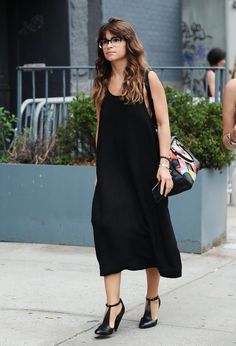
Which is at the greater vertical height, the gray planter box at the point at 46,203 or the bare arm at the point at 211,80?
the bare arm at the point at 211,80

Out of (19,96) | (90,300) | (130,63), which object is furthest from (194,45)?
(130,63)

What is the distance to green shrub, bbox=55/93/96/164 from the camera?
7695mm

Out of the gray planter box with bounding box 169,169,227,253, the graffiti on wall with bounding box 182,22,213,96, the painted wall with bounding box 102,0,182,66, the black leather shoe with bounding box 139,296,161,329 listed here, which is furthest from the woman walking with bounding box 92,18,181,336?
the graffiti on wall with bounding box 182,22,213,96

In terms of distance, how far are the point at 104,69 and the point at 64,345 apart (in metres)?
1.65

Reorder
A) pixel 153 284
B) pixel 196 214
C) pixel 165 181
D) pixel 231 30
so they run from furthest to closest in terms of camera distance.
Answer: pixel 231 30
pixel 196 214
pixel 153 284
pixel 165 181

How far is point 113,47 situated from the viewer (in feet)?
17.1

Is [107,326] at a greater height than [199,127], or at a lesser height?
lesser

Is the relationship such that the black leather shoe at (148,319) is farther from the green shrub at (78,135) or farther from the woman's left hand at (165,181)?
the green shrub at (78,135)

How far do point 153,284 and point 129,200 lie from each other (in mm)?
549

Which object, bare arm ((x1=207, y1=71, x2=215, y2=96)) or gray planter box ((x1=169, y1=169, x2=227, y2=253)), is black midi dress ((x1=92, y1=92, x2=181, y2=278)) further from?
bare arm ((x1=207, y1=71, x2=215, y2=96))

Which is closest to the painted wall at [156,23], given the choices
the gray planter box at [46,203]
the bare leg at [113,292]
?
the gray planter box at [46,203]

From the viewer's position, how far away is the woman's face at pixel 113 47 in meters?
5.21

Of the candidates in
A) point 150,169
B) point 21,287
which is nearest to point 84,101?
point 21,287

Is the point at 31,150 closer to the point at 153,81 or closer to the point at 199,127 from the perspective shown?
the point at 199,127
